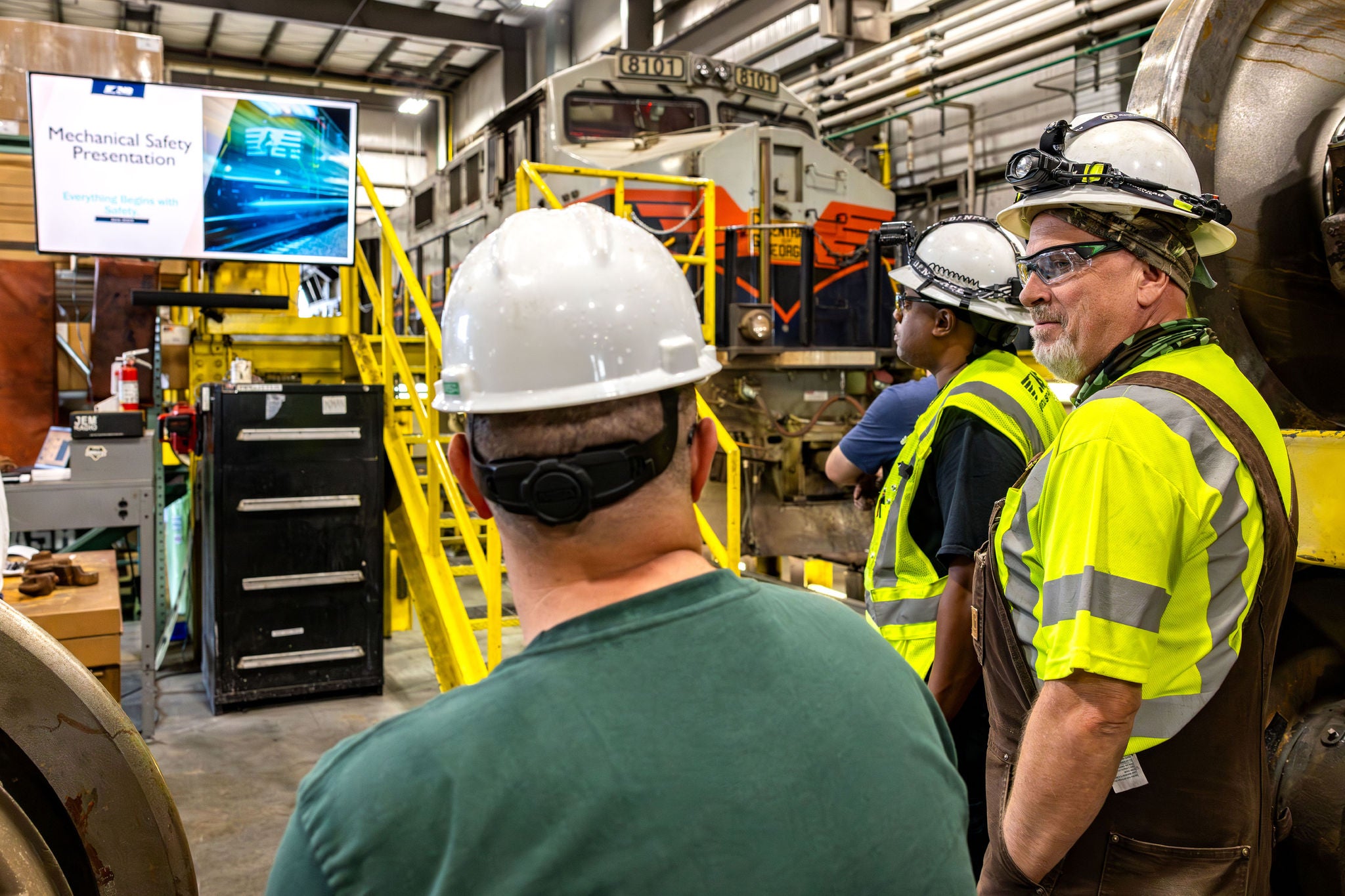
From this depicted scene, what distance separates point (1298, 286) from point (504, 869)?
7.80 feet

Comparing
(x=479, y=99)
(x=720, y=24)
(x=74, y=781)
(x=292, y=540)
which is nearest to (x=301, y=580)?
(x=292, y=540)

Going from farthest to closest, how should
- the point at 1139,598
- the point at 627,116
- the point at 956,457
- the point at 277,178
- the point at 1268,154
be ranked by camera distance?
the point at 627,116 → the point at 277,178 → the point at 1268,154 → the point at 956,457 → the point at 1139,598

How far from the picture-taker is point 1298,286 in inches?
92.6

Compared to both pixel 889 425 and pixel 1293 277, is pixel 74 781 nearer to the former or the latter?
pixel 889 425

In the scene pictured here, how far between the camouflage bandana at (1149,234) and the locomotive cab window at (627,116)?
215 inches

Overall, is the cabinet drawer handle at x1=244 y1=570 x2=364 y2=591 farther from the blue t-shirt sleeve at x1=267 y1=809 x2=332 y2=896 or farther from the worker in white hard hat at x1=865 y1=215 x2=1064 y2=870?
the blue t-shirt sleeve at x1=267 y1=809 x2=332 y2=896

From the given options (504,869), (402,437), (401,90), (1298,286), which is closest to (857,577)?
(402,437)

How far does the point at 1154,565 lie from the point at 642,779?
937mm

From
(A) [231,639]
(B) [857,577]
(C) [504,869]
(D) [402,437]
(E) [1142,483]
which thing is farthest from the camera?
(B) [857,577]

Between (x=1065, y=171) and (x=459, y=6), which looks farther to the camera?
(x=459, y=6)

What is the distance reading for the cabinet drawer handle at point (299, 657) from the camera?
187 inches

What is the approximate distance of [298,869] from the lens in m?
0.73

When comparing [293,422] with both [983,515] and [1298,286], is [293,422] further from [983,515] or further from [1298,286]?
[1298,286]

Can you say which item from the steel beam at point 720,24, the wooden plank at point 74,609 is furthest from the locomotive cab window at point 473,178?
the wooden plank at point 74,609
